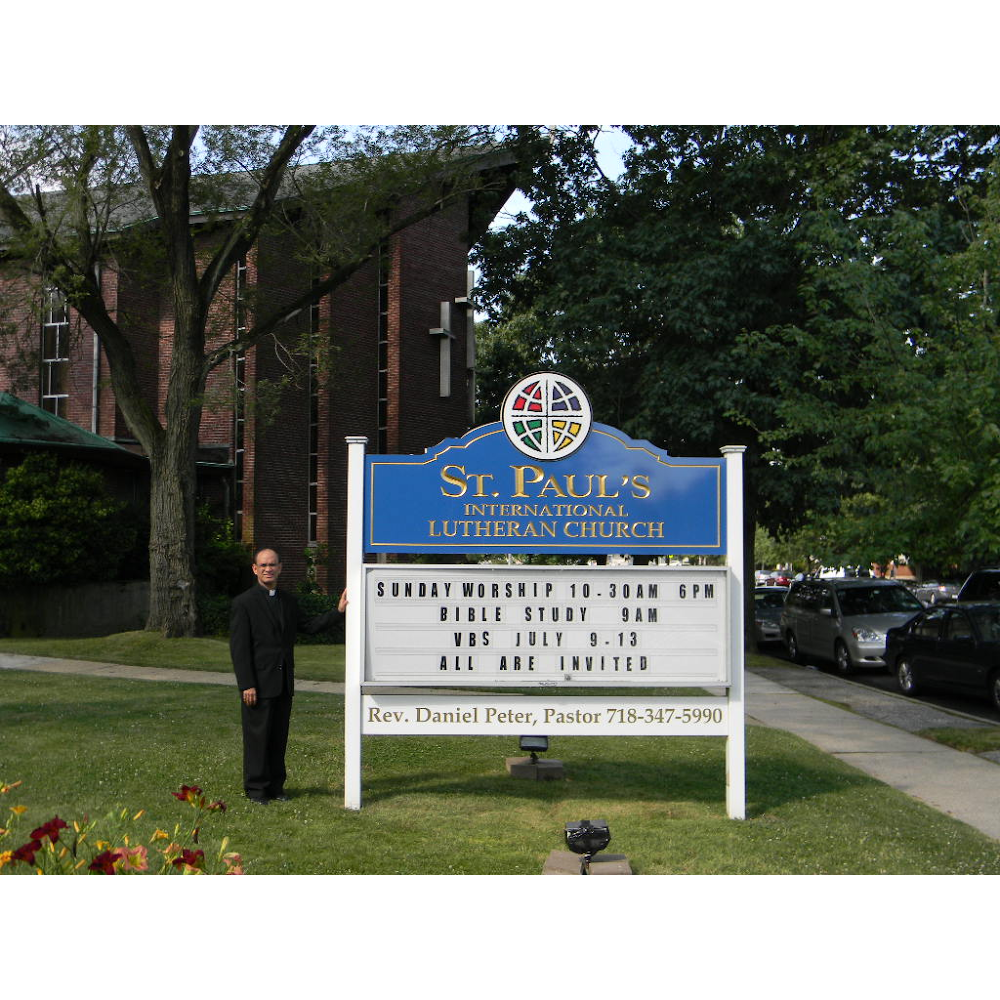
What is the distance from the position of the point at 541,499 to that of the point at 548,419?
1.97 ft

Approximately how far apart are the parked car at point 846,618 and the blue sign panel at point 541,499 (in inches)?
544

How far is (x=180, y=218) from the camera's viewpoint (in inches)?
802

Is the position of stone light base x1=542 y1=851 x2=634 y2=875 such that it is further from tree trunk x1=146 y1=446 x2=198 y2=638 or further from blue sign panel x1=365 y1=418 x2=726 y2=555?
tree trunk x1=146 y1=446 x2=198 y2=638

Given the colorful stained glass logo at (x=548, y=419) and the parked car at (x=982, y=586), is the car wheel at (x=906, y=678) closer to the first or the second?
the parked car at (x=982, y=586)

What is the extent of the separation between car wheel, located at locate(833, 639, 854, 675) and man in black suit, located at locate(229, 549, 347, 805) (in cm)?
1527

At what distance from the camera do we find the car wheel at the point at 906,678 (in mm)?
16484

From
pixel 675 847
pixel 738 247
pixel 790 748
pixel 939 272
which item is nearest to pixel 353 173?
pixel 738 247

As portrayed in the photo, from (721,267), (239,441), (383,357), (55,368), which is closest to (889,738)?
(721,267)

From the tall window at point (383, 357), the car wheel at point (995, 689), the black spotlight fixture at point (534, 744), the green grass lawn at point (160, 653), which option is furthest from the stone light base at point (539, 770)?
the tall window at point (383, 357)

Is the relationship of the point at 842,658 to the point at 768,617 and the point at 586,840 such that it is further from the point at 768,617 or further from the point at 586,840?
the point at 586,840

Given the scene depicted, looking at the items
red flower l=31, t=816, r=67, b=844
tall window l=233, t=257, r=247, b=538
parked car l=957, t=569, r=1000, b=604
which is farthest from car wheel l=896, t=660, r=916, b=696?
tall window l=233, t=257, r=247, b=538

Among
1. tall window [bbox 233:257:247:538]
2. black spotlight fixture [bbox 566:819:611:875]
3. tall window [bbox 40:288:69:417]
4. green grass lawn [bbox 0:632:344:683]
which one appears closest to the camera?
black spotlight fixture [bbox 566:819:611:875]

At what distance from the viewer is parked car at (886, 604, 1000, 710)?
14.5m

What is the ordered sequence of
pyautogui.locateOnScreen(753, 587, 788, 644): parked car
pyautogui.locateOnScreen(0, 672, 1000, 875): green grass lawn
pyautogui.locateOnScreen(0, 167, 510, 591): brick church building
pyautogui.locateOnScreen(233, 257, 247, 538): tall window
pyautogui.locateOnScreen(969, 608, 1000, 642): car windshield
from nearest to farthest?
pyautogui.locateOnScreen(0, 672, 1000, 875): green grass lawn < pyautogui.locateOnScreen(969, 608, 1000, 642): car windshield < pyautogui.locateOnScreen(0, 167, 510, 591): brick church building < pyautogui.locateOnScreen(753, 587, 788, 644): parked car < pyautogui.locateOnScreen(233, 257, 247, 538): tall window
